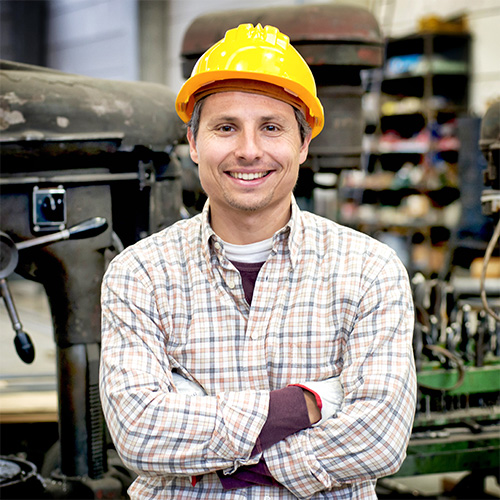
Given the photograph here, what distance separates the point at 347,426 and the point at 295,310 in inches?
9.2

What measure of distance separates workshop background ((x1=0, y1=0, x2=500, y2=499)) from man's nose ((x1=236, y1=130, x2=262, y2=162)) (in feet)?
2.68

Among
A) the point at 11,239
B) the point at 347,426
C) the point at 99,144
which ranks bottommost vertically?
the point at 347,426

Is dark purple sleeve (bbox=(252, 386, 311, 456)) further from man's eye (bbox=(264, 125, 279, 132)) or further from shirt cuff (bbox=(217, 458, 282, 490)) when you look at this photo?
man's eye (bbox=(264, 125, 279, 132))

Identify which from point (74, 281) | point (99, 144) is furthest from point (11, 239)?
point (99, 144)

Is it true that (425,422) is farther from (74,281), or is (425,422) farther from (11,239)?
(11,239)

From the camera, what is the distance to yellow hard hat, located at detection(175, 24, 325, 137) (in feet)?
4.31

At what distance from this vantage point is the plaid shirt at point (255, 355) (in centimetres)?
121

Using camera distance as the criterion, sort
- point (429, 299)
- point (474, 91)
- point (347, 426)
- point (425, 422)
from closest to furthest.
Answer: point (347, 426)
point (425, 422)
point (429, 299)
point (474, 91)

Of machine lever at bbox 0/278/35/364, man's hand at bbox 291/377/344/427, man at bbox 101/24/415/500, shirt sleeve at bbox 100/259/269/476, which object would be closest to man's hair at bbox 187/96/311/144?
man at bbox 101/24/415/500

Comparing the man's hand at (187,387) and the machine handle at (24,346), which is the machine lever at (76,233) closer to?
the machine handle at (24,346)

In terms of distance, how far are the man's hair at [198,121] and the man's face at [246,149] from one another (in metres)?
0.03

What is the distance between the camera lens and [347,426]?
1210 mm

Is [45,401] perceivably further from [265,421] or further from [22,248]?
[265,421]

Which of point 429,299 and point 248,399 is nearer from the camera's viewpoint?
point 248,399
